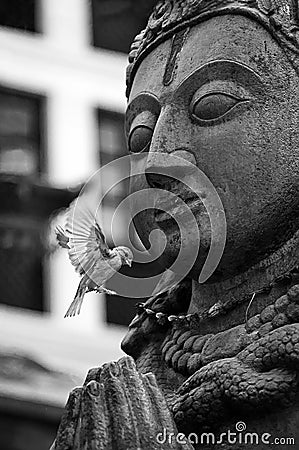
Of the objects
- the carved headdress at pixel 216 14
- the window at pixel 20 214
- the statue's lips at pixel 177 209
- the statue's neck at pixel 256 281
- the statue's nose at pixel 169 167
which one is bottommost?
the statue's neck at pixel 256 281

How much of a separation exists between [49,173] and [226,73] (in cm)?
1453

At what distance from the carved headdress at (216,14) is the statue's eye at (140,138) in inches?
9.4

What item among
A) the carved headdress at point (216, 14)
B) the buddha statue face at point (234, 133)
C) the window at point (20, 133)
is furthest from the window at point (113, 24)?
the buddha statue face at point (234, 133)

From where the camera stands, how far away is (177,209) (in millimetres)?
5371

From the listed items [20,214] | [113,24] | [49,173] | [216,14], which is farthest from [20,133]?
[216,14]

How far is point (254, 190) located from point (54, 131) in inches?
603

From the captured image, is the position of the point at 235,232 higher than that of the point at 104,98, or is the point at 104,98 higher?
the point at 104,98

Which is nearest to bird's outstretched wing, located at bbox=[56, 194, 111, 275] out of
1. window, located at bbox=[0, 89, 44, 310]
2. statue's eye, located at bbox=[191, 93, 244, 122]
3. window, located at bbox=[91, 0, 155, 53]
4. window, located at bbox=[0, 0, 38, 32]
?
statue's eye, located at bbox=[191, 93, 244, 122]

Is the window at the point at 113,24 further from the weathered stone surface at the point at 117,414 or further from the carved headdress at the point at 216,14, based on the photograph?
the weathered stone surface at the point at 117,414

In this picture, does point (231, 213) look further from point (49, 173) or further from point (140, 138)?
point (49, 173)

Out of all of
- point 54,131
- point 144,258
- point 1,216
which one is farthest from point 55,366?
point 144,258

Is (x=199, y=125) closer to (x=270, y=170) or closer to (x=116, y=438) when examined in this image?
(x=270, y=170)

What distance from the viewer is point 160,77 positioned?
5547mm

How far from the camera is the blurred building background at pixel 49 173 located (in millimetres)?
17844
